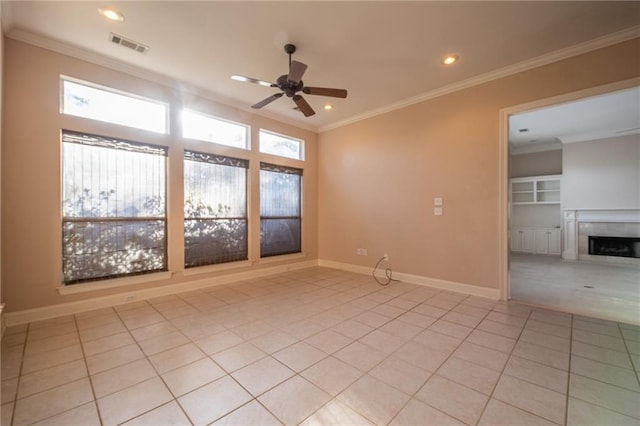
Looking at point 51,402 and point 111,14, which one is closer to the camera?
point 51,402

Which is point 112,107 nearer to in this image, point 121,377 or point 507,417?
point 121,377

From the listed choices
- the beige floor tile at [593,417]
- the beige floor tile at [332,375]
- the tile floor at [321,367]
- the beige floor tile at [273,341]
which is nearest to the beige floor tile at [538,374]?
the tile floor at [321,367]

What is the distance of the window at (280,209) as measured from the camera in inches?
203

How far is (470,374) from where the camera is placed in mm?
1987

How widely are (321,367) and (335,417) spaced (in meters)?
0.51

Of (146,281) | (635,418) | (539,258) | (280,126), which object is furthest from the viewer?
(539,258)

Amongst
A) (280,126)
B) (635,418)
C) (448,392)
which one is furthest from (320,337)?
(280,126)

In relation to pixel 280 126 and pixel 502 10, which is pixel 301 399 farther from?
pixel 280 126

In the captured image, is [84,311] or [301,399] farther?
[84,311]

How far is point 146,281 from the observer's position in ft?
12.1

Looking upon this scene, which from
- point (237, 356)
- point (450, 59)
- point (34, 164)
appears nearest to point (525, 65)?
point (450, 59)

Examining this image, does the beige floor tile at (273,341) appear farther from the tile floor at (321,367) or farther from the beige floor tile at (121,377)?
the beige floor tile at (121,377)

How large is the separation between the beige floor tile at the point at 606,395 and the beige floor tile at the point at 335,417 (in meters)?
1.46

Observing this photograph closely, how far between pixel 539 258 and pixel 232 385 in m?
8.08
